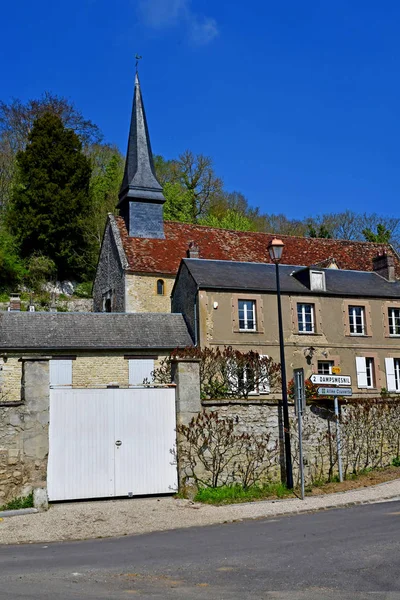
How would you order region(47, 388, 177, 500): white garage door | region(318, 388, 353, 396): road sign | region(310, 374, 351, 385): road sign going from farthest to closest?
1. region(310, 374, 351, 385): road sign
2. region(318, 388, 353, 396): road sign
3. region(47, 388, 177, 500): white garage door

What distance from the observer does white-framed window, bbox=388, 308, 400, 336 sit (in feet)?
83.2

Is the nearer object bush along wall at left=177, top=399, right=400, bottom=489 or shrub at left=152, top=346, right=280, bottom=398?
bush along wall at left=177, top=399, right=400, bottom=489

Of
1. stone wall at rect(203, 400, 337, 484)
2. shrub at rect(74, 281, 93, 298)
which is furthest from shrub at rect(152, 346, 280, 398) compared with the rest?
shrub at rect(74, 281, 93, 298)

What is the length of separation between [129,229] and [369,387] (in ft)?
47.6

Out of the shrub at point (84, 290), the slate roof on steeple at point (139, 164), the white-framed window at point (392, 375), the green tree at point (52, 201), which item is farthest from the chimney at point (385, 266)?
the green tree at point (52, 201)

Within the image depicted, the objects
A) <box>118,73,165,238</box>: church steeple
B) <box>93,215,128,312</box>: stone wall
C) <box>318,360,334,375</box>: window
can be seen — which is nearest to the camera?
<box>318,360,334,375</box>: window

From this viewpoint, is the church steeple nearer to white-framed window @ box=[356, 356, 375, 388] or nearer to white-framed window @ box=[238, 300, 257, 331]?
white-framed window @ box=[238, 300, 257, 331]

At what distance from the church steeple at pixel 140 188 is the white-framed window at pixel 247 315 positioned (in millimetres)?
10238

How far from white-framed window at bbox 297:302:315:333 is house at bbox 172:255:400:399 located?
1.5 inches

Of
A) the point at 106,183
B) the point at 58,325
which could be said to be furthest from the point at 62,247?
the point at 58,325

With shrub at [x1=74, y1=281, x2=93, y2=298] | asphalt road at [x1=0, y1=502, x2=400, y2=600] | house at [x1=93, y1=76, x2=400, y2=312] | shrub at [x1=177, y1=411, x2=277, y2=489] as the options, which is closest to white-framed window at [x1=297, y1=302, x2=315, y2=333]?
house at [x1=93, y1=76, x2=400, y2=312]

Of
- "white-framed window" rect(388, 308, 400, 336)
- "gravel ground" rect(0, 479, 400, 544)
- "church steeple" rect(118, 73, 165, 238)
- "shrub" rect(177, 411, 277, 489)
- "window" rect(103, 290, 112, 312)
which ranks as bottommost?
"gravel ground" rect(0, 479, 400, 544)

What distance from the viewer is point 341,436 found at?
14500 millimetres

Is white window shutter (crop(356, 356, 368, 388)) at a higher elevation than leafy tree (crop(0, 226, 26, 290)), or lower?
lower
